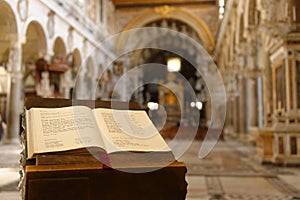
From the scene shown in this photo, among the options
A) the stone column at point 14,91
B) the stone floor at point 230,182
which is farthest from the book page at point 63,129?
the stone column at point 14,91

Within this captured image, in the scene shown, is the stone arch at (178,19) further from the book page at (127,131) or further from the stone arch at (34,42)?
the book page at (127,131)

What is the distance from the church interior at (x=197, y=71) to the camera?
443cm

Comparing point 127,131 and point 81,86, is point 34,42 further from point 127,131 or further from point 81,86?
point 127,131

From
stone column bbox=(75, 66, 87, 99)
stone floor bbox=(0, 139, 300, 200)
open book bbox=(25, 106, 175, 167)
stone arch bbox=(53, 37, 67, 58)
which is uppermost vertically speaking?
stone arch bbox=(53, 37, 67, 58)

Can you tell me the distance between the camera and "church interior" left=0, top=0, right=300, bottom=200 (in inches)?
174

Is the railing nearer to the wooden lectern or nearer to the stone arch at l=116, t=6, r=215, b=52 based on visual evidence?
the stone arch at l=116, t=6, r=215, b=52

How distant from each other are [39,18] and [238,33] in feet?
28.1

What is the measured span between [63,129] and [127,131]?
0.38 m

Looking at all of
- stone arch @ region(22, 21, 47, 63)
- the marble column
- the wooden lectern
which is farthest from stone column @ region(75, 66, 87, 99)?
the wooden lectern

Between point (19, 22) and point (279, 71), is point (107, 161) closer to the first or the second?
point (279, 71)

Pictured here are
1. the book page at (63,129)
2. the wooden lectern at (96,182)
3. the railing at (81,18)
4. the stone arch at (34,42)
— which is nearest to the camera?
the wooden lectern at (96,182)


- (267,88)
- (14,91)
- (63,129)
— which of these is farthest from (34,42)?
(63,129)

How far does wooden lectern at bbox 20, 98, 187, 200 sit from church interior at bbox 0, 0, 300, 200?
1.71 ft

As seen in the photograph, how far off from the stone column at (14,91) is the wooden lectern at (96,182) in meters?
11.0
